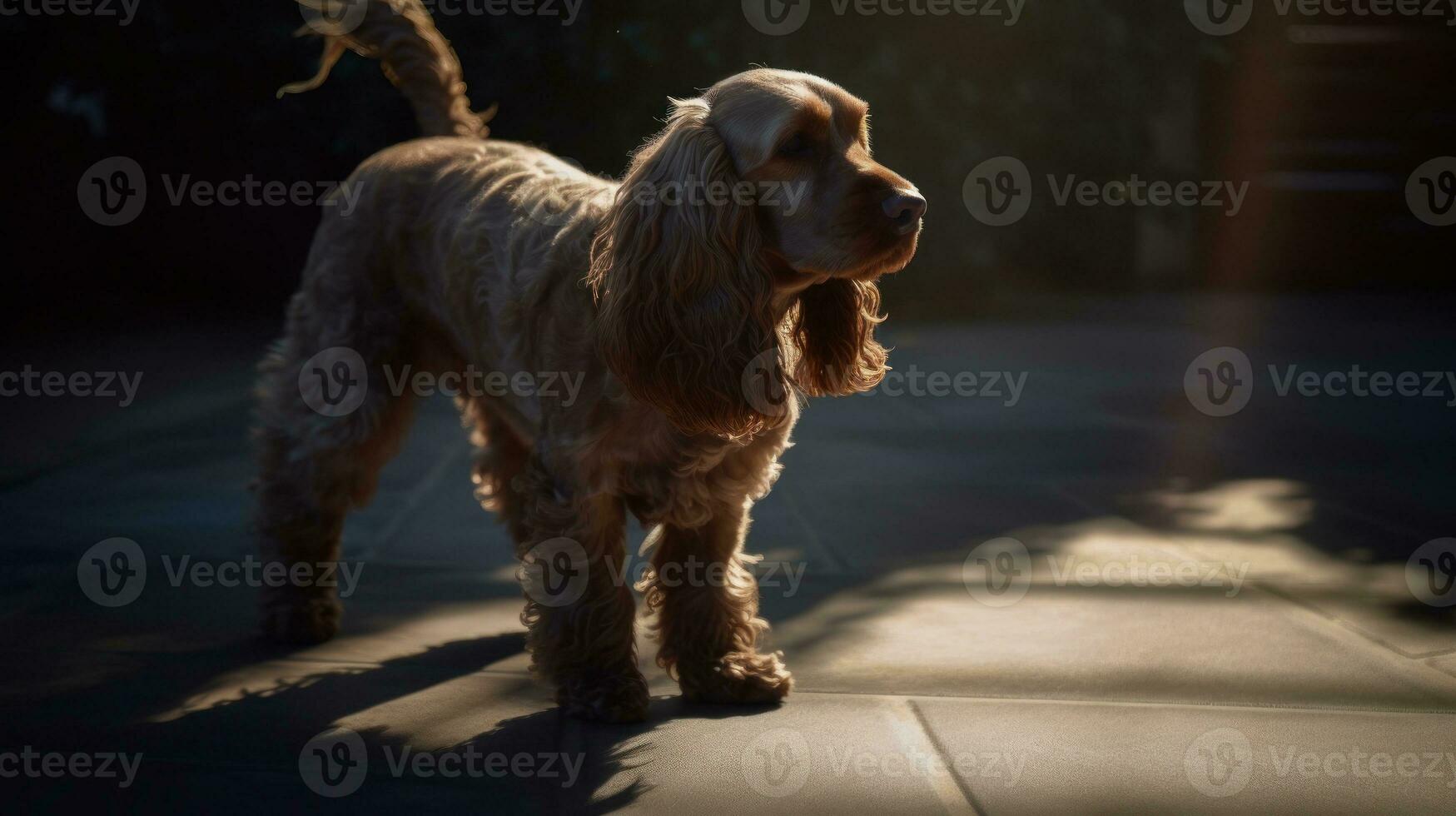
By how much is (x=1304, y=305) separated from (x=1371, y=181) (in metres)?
2.29

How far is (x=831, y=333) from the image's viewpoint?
3980 millimetres

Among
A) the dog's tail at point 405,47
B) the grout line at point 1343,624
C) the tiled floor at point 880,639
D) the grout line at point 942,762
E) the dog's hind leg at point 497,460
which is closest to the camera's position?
the grout line at point 942,762

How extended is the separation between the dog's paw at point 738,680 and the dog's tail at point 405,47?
2446 millimetres

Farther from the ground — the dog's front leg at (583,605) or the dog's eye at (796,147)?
the dog's eye at (796,147)

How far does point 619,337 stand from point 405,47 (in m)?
2.23

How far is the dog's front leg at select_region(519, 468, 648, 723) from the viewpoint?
374 cm

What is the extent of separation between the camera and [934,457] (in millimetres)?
7004

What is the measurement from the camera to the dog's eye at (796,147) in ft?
11.3

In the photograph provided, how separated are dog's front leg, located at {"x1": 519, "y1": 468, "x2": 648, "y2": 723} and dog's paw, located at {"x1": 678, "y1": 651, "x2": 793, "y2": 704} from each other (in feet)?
0.66

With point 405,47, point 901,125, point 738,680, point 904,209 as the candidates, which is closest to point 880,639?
point 738,680

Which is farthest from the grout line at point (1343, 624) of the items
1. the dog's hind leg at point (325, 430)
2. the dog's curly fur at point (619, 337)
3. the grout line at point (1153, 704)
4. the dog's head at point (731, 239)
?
the dog's hind leg at point (325, 430)

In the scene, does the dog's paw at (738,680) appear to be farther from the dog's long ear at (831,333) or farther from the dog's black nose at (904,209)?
the dog's black nose at (904,209)

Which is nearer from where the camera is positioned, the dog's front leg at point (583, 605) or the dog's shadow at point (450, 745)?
the dog's shadow at point (450, 745)

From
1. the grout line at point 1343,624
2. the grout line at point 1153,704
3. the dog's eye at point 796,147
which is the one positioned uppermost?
the dog's eye at point 796,147
